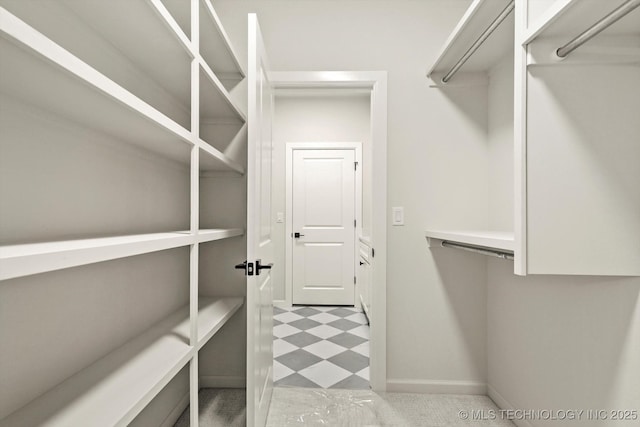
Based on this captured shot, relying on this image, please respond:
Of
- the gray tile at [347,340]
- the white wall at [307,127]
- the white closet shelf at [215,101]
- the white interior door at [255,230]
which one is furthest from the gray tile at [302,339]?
the white closet shelf at [215,101]

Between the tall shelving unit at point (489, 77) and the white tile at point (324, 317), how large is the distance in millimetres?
1849

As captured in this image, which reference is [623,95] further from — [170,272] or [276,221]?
[276,221]

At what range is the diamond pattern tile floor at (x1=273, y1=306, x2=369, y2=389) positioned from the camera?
207 cm

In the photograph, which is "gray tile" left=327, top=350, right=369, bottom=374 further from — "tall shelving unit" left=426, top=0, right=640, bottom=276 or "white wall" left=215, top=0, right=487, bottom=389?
"tall shelving unit" left=426, top=0, right=640, bottom=276

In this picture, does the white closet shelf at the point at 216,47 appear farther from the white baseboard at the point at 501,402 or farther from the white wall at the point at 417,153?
the white baseboard at the point at 501,402

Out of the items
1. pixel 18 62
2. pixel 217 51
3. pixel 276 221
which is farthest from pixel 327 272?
pixel 18 62

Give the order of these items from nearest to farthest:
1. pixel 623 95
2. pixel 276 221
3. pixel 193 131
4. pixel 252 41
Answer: pixel 623 95, pixel 193 131, pixel 252 41, pixel 276 221

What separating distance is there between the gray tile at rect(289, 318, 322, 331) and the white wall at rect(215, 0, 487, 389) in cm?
133

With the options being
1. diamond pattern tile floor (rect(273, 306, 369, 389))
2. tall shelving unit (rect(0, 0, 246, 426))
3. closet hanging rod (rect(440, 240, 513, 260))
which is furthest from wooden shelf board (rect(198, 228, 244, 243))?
closet hanging rod (rect(440, 240, 513, 260))

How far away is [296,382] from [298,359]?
34 centimetres

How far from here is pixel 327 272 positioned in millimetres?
3855

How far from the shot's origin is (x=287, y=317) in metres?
3.41

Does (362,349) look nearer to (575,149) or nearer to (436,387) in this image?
(436,387)

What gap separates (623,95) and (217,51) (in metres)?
1.83
